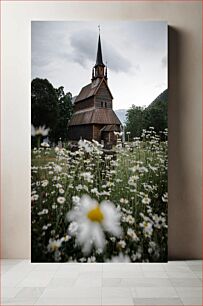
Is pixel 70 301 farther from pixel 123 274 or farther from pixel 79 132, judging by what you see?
pixel 79 132

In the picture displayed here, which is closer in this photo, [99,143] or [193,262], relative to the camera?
[193,262]

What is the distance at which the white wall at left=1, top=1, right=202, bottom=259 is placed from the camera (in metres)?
4.48

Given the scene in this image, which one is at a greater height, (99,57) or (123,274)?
(99,57)

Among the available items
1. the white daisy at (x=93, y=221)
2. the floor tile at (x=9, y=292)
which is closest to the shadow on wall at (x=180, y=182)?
the white daisy at (x=93, y=221)

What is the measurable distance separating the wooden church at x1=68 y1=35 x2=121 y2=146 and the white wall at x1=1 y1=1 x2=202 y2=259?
17.0 inches

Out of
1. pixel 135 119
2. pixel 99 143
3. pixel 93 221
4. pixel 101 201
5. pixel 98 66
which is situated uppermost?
pixel 98 66

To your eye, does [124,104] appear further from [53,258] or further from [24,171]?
[53,258]

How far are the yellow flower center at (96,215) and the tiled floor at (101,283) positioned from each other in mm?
395

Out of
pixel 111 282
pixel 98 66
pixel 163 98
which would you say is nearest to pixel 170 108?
pixel 163 98

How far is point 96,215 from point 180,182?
0.82 metres

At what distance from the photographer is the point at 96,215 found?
4383 millimetres

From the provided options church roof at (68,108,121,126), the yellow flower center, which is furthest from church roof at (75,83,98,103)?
the yellow flower center

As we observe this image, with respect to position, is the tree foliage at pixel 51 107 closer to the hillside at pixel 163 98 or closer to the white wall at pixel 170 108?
the white wall at pixel 170 108

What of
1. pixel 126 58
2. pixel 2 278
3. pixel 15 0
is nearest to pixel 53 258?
pixel 2 278
